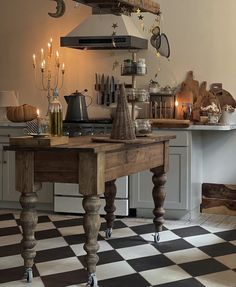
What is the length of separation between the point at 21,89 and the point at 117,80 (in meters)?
1.13

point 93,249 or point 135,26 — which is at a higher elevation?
point 135,26

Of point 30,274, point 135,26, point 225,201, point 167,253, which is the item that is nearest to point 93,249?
point 30,274

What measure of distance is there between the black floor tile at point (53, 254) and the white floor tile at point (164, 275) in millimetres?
633

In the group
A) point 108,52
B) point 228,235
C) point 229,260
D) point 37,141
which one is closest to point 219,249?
point 229,260

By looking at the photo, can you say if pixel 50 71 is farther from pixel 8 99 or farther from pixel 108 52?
pixel 108 52

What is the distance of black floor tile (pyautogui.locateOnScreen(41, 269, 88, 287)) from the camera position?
317 cm

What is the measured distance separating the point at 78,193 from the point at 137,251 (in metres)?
1.25

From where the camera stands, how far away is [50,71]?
579cm

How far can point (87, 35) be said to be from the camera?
514 centimetres

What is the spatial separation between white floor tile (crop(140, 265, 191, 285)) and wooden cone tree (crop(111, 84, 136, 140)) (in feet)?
2.80

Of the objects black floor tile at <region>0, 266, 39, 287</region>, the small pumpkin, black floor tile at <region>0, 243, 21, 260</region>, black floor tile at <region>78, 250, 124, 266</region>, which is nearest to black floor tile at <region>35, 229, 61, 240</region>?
black floor tile at <region>0, 243, 21, 260</region>

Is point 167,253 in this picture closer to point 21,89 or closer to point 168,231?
point 168,231

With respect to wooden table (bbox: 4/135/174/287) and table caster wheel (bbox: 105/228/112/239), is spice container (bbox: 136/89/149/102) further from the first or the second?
table caster wheel (bbox: 105/228/112/239)

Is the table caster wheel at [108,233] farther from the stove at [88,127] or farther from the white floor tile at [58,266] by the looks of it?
the stove at [88,127]
